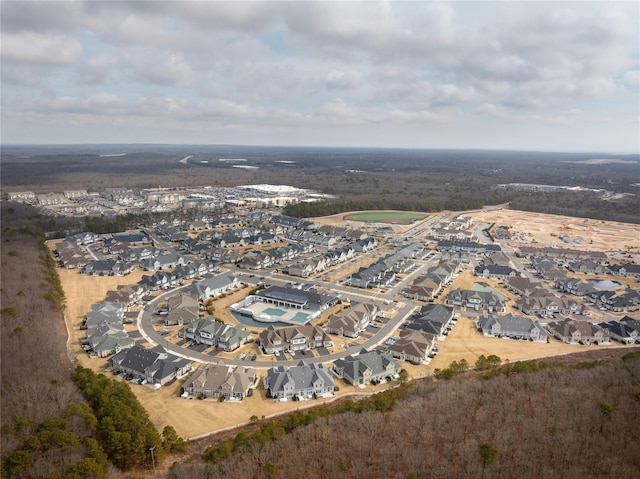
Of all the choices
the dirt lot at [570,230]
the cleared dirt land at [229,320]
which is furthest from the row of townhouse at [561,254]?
the cleared dirt land at [229,320]

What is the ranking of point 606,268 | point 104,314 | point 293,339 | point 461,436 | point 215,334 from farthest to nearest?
point 606,268
point 104,314
point 215,334
point 293,339
point 461,436

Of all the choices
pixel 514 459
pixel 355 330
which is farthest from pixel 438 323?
pixel 514 459

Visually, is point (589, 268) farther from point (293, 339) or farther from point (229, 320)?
point (229, 320)

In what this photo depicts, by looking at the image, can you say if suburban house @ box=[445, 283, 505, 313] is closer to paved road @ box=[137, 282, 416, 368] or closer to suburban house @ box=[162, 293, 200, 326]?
paved road @ box=[137, 282, 416, 368]

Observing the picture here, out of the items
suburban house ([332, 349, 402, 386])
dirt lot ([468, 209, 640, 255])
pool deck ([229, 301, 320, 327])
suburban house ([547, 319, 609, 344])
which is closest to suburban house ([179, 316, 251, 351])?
pool deck ([229, 301, 320, 327])

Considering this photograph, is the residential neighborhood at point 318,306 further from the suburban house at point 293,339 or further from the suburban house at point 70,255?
the suburban house at point 70,255

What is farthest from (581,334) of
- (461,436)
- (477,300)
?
(461,436)
